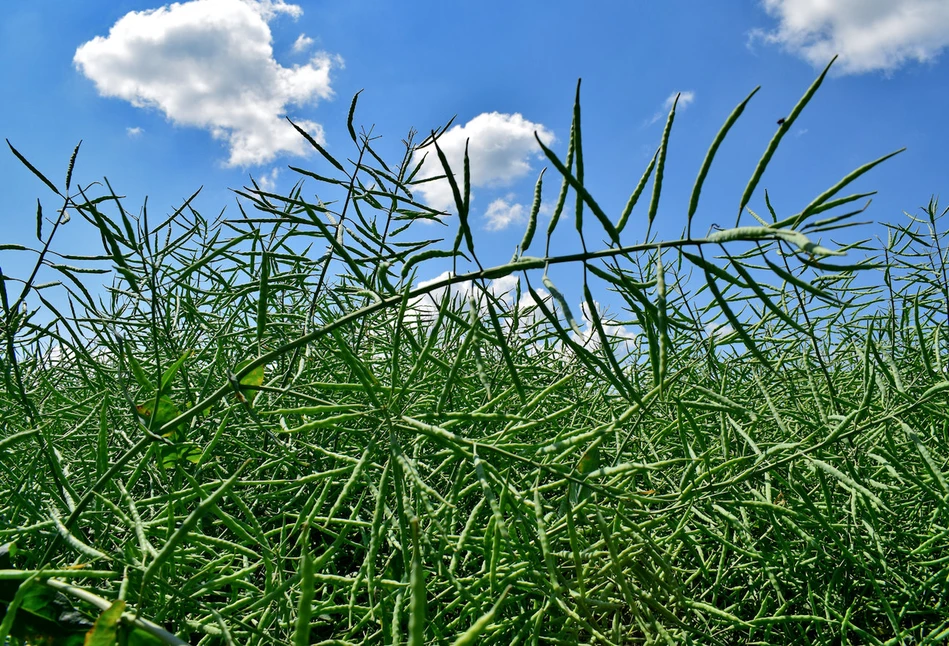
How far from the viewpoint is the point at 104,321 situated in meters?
0.54

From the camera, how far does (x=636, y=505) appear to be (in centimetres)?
65

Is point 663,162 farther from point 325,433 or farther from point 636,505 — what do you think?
point 325,433

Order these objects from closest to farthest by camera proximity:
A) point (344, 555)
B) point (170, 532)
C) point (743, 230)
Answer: point (743, 230) → point (170, 532) → point (344, 555)

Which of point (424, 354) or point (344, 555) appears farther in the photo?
point (344, 555)

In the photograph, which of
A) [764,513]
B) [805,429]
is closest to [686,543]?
[764,513]

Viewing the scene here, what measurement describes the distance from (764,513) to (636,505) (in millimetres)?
135

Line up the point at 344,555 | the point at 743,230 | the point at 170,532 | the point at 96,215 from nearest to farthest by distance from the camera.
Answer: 1. the point at 743,230
2. the point at 170,532
3. the point at 96,215
4. the point at 344,555

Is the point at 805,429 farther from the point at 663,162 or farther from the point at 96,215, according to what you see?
the point at 96,215

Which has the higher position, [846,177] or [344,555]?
[846,177]

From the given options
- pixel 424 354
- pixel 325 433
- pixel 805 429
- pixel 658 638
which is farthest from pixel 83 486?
pixel 805 429

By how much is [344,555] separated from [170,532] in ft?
0.83

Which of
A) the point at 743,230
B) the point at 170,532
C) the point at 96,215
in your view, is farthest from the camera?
the point at 96,215

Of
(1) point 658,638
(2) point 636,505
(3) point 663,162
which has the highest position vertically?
(3) point 663,162

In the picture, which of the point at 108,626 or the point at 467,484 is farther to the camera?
the point at 467,484
